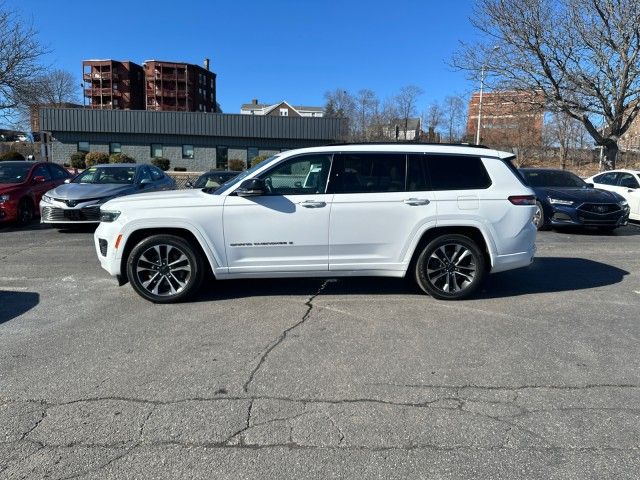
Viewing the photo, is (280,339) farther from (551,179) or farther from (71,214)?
(551,179)

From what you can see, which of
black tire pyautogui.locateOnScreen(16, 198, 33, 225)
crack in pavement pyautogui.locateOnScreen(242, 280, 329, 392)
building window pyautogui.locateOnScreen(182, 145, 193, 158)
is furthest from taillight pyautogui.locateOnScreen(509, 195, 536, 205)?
building window pyautogui.locateOnScreen(182, 145, 193, 158)

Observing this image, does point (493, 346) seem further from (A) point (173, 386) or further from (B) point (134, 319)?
(B) point (134, 319)

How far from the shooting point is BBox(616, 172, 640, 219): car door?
12.5m

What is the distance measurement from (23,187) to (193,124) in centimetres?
2788

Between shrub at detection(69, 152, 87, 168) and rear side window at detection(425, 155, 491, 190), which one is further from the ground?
shrub at detection(69, 152, 87, 168)

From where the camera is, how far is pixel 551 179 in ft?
40.2

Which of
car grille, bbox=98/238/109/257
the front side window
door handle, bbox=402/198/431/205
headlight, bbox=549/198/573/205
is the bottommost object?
car grille, bbox=98/238/109/257

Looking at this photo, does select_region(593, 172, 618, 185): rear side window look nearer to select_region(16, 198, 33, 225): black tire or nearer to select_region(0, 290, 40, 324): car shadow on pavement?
select_region(0, 290, 40, 324): car shadow on pavement

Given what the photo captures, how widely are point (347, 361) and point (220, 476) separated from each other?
162cm

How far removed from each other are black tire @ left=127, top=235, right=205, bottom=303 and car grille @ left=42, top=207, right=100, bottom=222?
18.3 feet

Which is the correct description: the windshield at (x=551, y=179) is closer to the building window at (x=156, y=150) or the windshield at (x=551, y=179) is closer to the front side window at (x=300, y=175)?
the front side window at (x=300, y=175)

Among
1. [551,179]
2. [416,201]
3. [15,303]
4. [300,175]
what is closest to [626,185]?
[551,179]

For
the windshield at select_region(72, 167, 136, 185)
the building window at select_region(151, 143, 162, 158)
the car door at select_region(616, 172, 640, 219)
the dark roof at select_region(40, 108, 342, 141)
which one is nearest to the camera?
the windshield at select_region(72, 167, 136, 185)

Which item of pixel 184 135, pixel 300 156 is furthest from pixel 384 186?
pixel 184 135
